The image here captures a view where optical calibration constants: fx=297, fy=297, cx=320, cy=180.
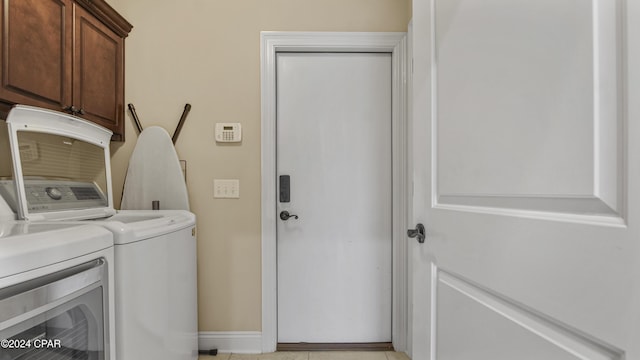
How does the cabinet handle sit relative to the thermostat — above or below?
above

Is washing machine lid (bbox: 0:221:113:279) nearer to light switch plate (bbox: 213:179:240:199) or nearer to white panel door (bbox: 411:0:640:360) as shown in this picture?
light switch plate (bbox: 213:179:240:199)

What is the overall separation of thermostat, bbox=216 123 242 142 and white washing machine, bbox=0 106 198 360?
1.81 ft

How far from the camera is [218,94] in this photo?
1.92 m

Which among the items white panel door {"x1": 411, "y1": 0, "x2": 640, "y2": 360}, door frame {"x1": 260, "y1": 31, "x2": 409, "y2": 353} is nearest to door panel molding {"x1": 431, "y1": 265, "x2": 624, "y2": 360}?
white panel door {"x1": 411, "y1": 0, "x2": 640, "y2": 360}

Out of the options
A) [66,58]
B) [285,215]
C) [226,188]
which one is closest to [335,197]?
[285,215]

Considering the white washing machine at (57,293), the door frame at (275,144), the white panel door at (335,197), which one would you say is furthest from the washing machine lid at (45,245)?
the white panel door at (335,197)

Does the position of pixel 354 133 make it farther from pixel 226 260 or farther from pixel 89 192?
pixel 89 192

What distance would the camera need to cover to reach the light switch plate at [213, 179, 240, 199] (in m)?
1.92

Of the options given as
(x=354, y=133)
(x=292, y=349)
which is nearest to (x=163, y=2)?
(x=354, y=133)

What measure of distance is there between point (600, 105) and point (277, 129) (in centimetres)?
169

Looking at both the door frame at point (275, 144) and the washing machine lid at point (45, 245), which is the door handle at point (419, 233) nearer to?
the door frame at point (275, 144)

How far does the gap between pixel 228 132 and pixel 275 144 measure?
308 millimetres

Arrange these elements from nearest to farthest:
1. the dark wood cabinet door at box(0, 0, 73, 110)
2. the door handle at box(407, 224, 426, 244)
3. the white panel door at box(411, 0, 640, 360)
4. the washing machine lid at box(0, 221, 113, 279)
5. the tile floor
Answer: the white panel door at box(411, 0, 640, 360), the washing machine lid at box(0, 221, 113, 279), the door handle at box(407, 224, 426, 244), the dark wood cabinet door at box(0, 0, 73, 110), the tile floor

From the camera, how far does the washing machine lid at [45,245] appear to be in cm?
69
